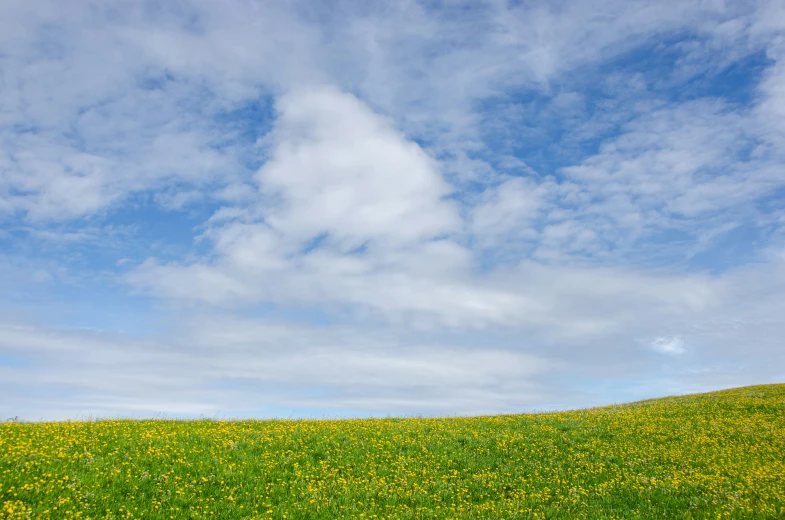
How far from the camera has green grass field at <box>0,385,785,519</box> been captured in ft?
51.4

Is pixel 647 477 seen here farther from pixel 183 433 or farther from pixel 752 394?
pixel 752 394

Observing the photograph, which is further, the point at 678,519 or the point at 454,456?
the point at 454,456

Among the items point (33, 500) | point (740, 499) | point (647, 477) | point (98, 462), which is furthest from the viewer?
point (647, 477)

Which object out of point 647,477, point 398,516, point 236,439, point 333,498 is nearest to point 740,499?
point 647,477

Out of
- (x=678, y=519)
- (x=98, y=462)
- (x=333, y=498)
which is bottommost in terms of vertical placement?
(x=678, y=519)

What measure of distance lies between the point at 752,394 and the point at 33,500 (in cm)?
4717

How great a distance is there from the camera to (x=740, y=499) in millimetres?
19000

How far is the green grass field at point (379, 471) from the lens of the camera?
15.7 metres

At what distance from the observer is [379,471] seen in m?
19.9

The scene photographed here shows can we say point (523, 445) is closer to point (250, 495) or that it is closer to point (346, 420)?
point (346, 420)

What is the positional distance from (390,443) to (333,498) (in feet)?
21.3

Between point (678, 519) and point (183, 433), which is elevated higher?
point (183, 433)

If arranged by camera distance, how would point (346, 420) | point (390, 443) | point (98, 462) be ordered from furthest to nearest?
point (346, 420), point (390, 443), point (98, 462)

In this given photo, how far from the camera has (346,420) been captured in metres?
28.9
